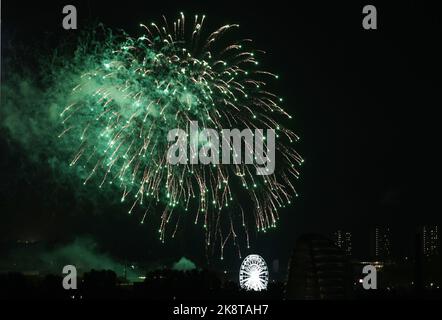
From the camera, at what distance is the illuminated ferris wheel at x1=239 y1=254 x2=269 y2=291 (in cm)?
4716

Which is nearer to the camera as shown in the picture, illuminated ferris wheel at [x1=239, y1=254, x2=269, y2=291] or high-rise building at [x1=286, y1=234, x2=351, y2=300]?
high-rise building at [x1=286, y1=234, x2=351, y2=300]

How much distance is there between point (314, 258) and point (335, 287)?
4.42 feet

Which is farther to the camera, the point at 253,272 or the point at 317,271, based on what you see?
the point at 253,272

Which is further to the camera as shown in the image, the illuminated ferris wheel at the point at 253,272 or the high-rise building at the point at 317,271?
the illuminated ferris wheel at the point at 253,272

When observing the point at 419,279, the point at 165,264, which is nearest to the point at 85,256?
the point at 165,264

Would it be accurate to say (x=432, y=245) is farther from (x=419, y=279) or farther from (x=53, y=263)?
(x=419, y=279)

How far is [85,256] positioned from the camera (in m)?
88.3

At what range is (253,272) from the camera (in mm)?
47344

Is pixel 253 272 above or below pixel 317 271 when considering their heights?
below

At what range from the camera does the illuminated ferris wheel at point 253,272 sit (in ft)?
155

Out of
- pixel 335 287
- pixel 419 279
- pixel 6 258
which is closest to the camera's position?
pixel 335 287
